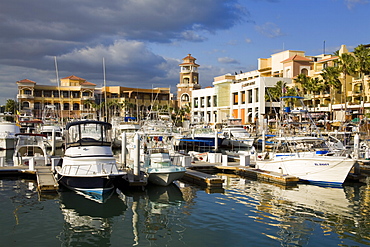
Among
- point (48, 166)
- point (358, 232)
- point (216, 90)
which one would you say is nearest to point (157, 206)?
point (358, 232)

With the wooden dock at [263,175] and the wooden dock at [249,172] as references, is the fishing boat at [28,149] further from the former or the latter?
the wooden dock at [263,175]

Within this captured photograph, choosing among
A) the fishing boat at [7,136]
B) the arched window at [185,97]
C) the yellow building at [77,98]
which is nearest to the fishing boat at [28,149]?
the fishing boat at [7,136]

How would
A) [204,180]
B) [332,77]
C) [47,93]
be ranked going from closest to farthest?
[204,180] < [332,77] < [47,93]

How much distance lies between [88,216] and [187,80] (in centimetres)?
10094

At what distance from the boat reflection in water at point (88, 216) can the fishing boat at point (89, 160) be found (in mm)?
578

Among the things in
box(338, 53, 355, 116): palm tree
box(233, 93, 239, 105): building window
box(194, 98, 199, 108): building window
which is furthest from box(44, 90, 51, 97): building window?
box(338, 53, 355, 116): palm tree

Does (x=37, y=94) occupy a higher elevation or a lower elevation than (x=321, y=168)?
higher

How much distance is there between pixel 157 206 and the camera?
21484 mm

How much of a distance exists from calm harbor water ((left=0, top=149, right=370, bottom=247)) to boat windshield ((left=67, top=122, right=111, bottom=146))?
11.0 ft

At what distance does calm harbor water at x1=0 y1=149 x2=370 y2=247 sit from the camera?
52.2 ft

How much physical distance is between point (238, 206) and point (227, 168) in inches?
442

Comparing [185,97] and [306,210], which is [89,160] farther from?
[185,97]

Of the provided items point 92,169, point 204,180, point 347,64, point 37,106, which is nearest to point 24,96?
point 37,106

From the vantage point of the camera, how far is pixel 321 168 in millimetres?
27219
